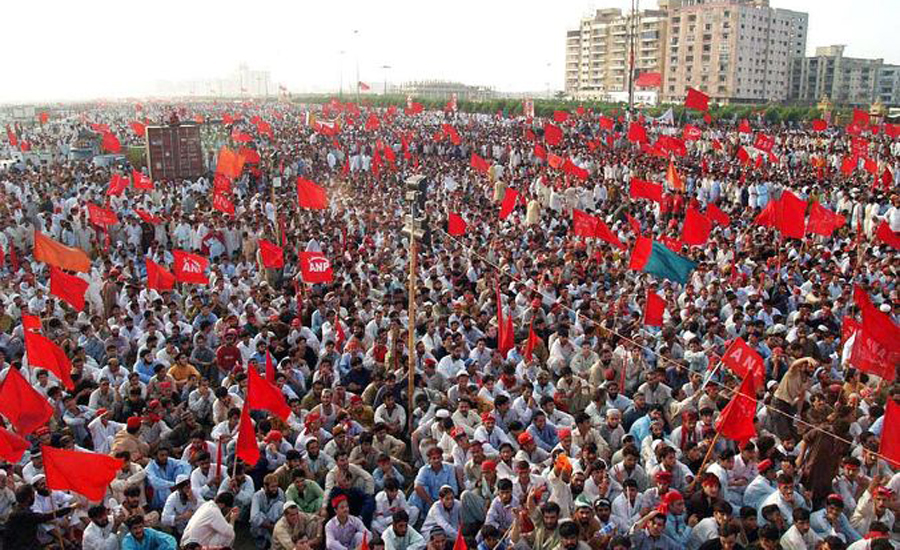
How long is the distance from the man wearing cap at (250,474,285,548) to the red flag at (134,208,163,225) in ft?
34.6

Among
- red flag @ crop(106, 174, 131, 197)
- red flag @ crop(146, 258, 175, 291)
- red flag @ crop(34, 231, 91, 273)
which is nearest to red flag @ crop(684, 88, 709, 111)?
red flag @ crop(106, 174, 131, 197)

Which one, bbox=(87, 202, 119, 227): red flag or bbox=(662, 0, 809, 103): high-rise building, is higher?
bbox=(662, 0, 809, 103): high-rise building

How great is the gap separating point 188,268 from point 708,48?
87.1 metres

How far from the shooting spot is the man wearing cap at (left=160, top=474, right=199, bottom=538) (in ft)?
21.1

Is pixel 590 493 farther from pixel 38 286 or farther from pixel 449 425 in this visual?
pixel 38 286

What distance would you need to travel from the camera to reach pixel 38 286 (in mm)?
11742

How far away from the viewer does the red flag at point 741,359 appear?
7.80 meters

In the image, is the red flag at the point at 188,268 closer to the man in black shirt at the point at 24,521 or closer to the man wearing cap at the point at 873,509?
the man in black shirt at the point at 24,521

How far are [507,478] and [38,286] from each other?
8.70 metres

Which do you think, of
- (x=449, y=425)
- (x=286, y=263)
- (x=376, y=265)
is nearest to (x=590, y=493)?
(x=449, y=425)

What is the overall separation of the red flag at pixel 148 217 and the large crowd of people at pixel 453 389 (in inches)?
10.4

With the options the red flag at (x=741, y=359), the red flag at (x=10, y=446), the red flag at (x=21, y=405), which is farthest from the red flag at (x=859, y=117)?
the red flag at (x=10, y=446)

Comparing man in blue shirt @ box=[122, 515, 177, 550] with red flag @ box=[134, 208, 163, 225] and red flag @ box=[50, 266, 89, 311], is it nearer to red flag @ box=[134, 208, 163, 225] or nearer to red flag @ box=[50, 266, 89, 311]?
red flag @ box=[50, 266, 89, 311]

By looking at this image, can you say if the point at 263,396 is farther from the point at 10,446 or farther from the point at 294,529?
the point at 10,446
